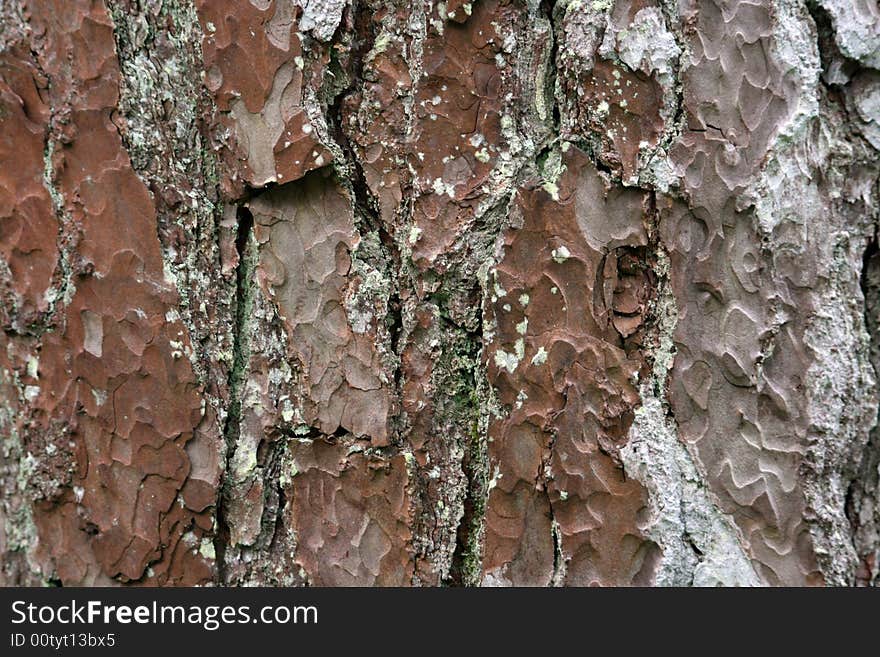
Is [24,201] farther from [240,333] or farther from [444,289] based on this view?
[444,289]

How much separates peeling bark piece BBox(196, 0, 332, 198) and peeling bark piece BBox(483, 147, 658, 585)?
0.29 meters

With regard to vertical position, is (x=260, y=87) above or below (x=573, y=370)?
above

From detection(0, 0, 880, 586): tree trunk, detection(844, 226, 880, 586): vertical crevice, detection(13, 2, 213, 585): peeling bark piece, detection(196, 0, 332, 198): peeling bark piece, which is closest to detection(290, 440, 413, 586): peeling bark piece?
detection(0, 0, 880, 586): tree trunk

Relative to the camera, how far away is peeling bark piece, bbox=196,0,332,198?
0.84 m

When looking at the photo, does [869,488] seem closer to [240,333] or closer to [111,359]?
[240,333]

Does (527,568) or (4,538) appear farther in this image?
(4,538)

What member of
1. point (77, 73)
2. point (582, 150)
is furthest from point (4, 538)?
point (582, 150)

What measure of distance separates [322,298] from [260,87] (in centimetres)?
27

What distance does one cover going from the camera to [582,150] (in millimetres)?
823

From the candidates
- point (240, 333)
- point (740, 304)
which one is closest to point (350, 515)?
point (240, 333)

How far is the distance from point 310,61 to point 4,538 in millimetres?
780

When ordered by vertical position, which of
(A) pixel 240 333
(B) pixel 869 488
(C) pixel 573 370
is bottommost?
(B) pixel 869 488

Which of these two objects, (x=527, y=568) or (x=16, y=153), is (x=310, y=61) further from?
(x=527, y=568)

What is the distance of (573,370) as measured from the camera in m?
0.83
